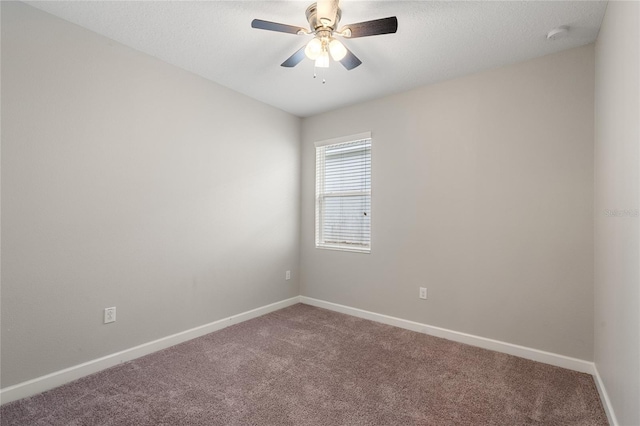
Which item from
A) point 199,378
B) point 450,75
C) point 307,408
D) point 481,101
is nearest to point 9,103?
point 199,378

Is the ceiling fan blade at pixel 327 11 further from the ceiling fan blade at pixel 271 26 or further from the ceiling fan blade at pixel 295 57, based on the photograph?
the ceiling fan blade at pixel 295 57

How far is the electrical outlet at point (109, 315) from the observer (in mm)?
2385

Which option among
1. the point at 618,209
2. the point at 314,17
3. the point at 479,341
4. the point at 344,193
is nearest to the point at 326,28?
the point at 314,17

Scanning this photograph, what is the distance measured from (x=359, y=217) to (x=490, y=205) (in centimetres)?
145

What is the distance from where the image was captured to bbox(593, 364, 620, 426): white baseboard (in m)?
1.71

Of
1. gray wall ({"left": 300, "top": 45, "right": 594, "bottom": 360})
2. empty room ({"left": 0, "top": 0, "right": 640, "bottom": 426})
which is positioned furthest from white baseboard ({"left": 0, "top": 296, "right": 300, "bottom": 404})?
gray wall ({"left": 300, "top": 45, "right": 594, "bottom": 360})

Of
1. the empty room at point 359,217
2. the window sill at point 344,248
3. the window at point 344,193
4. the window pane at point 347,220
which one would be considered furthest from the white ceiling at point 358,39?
the window sill at point 344,248

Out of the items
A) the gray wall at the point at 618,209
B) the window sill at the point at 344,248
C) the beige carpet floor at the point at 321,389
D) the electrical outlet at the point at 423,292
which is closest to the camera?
the gray wall at the point at 618,209

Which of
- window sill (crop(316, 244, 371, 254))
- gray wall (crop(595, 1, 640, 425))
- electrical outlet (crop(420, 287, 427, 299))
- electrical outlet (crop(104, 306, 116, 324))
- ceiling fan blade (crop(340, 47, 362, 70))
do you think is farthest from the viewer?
window sill (crop(316, 244, 371, 254))

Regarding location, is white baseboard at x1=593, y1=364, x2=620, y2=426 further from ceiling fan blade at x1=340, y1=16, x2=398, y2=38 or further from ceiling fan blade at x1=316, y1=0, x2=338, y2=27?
ceiling fan blade at x1=316, y1=0, x2=338, y2=27

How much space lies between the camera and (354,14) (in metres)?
2.08

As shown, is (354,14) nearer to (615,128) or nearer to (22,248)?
(615,128)

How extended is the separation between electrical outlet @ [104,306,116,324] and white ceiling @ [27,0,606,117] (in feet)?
7.06

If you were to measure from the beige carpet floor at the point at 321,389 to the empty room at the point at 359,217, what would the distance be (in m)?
0.02
